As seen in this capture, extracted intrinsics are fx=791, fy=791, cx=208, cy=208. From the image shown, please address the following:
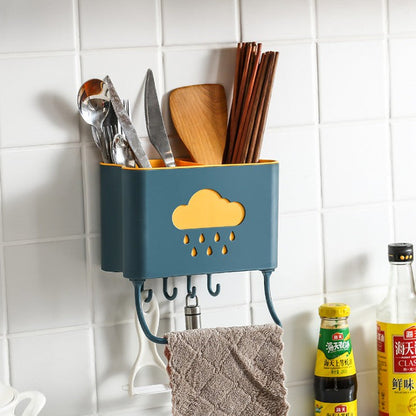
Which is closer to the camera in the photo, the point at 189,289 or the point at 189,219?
the point at 189,219

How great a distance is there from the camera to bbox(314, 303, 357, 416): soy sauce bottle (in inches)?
46.8

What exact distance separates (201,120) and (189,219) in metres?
0.17

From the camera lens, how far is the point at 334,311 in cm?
118

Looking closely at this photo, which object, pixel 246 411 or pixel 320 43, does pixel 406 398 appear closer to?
pixel 246 411

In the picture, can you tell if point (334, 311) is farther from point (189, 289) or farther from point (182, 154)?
point (182, 154)

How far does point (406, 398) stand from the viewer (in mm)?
1216

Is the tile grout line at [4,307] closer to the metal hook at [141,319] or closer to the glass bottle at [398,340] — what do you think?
the metal hook at [141,319]

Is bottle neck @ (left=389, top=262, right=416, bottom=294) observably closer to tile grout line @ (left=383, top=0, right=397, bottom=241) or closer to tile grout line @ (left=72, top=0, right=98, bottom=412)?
tile grout line @ (left=383, top=0, right=397, bottom=241)

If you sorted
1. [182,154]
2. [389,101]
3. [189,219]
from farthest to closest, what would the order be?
[389,101]
[182,154]
[189,219]

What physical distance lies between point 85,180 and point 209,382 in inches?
12.9

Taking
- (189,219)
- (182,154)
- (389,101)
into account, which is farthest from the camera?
(389,101)

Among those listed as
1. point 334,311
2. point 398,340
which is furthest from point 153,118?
point 398,340

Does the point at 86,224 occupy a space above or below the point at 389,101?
below

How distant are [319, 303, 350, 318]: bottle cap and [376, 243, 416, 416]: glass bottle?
0.07m
